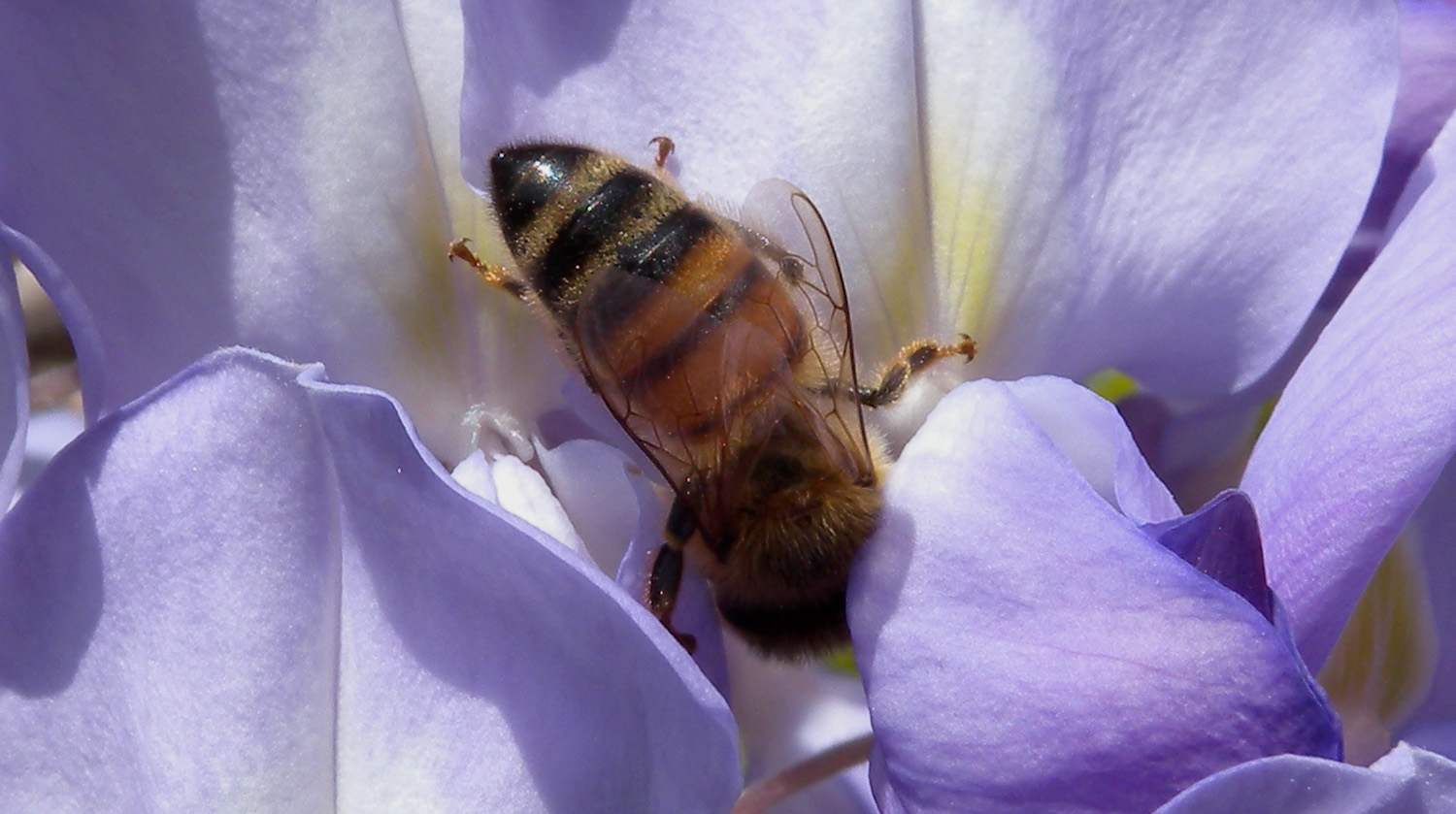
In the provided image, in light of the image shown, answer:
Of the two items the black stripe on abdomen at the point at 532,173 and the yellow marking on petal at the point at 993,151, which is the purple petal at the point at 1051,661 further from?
the black stripe on abdomen at the point at 532,173

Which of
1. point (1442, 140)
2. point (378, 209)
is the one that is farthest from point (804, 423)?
point (1442, 140)

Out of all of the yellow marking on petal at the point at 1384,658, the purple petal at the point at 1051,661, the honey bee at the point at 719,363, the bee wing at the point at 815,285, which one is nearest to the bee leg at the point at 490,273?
the honey bee at the point at 719,363

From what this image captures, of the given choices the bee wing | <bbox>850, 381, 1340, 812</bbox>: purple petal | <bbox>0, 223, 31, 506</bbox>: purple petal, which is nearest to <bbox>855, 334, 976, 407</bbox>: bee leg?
the bee wing

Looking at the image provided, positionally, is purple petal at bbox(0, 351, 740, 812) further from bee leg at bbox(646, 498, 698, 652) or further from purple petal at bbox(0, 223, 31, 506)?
bee leg at bbox(646, 498, 698, 652)

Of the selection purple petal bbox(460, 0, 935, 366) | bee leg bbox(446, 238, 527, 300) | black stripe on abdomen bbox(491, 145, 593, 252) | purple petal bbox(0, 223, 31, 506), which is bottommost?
purple petal bbox(0, 223, 31, 506)

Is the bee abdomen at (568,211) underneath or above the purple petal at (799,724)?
above

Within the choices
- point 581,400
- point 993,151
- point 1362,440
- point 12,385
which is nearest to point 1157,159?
point 993,151
